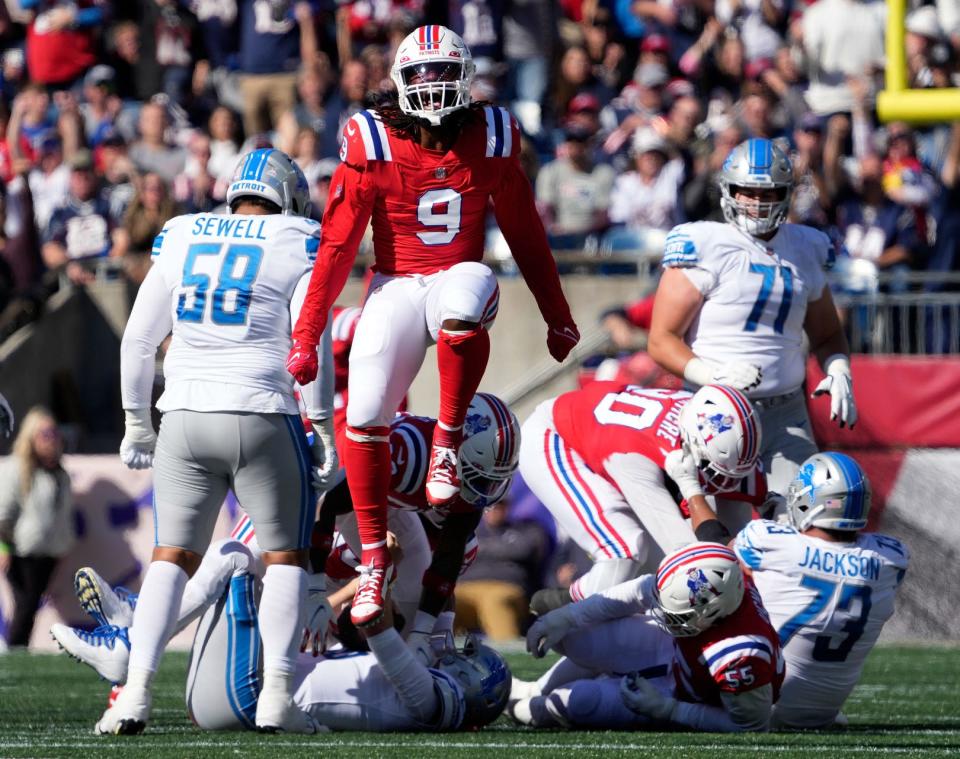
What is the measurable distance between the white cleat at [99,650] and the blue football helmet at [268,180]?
1568 millimetres

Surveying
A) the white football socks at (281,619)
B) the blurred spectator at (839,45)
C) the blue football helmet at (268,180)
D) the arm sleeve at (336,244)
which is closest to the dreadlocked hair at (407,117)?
the arm sleeve at (336,244)

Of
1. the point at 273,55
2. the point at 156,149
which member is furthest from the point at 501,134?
the point at 273,55

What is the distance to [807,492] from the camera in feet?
20.6

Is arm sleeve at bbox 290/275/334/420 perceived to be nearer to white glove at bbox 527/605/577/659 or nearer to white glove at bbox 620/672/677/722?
white glove at bbox 527/605/577/659

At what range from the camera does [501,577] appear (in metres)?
11.4

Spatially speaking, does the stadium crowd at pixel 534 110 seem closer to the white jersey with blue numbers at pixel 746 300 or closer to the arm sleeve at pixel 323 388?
the white jersey with blue numbers at pixel 746 300

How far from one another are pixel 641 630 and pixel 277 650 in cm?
135

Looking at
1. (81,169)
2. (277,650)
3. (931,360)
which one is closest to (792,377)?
(277,650)

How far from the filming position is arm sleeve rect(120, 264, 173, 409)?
20.4 feet

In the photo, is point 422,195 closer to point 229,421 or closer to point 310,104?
point 229,421

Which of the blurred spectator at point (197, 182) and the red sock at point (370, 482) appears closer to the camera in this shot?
the red sock at point (370, 482)

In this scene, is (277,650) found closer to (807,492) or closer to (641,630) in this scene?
(641,630)

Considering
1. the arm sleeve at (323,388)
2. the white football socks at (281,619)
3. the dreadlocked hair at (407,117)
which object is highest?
the dreadlocked hair at (407,117)

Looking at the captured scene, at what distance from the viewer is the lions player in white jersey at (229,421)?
6.07 metres
